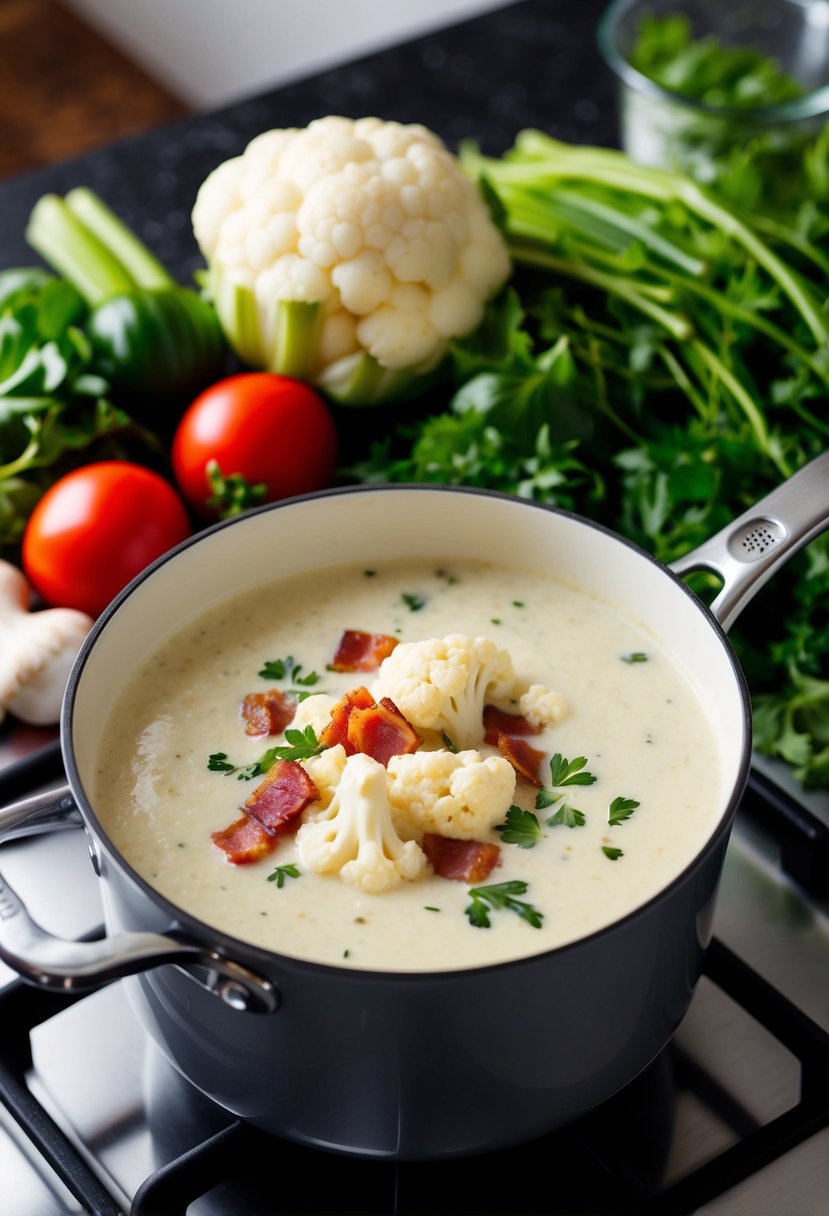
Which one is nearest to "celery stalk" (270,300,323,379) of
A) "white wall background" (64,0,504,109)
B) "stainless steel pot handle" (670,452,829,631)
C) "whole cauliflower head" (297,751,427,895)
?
"stainless steel pot handle" (670,452,829,631)

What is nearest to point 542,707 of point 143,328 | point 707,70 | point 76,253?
point 143,328

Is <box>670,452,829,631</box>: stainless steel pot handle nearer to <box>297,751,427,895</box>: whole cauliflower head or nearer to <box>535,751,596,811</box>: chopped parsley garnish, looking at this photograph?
<box>535,751,596,811</box>: chopped parsley garnish

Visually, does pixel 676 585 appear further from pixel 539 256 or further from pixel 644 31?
pixel 644 31

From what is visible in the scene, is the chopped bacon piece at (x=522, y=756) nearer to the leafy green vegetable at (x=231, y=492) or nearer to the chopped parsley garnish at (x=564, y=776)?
the chopped parsley garnish at (x=564, y=776)

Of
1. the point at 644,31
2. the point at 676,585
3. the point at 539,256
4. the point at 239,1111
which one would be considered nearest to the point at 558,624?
the point at 676,585

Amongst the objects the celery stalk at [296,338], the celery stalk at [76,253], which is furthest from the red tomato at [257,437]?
the celery stalk at [76,253]

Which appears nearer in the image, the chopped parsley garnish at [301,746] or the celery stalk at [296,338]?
the chopped parsley garnish at [301,746]

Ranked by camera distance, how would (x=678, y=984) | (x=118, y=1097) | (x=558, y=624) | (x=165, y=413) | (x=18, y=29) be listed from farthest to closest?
(x=18, y=29) → (x=165, y=413) → (x=558, y=624) → (x=118, y=1097) → (x=678, y=984)
